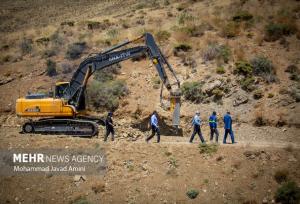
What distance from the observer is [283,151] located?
19391 millimetres

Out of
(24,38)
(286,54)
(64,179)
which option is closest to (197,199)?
(64,179)

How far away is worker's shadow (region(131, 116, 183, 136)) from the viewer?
26.0 metres

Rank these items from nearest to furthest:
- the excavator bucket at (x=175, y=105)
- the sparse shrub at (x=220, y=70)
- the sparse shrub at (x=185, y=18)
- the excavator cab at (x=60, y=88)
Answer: the excavator bucket at (x=175, y=105)
the excavator cab at (x=60, y=88)
the sparse shrub at (x=220, y=70)
the sparse shrub at (x=185, y=18)

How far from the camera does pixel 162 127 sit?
26516 millimetres

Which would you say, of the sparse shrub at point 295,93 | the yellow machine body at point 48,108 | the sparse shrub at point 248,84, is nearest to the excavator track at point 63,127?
the yellow machine body at point 48,108

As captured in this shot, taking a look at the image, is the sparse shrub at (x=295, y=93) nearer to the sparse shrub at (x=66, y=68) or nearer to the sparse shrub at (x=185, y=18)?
the sparse shrub at (x=185, y=18)

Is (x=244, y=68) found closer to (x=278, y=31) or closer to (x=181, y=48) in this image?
(x=278, y=31)

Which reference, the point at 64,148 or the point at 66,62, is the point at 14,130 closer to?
the point at 64,148

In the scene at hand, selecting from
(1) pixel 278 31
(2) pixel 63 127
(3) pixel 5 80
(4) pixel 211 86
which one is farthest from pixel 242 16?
(3) pixel 5 80

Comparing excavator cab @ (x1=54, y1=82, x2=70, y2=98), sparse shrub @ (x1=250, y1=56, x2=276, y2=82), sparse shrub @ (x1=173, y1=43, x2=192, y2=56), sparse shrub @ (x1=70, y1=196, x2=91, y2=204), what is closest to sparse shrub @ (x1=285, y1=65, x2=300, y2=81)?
sparse shrub @ (x1=250, y1=56, x2=276, y2=82)

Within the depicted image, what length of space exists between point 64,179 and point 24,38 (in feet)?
88.1

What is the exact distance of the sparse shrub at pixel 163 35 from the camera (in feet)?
115

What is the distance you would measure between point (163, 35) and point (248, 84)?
383 inches

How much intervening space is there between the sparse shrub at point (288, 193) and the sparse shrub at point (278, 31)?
17.1 m
